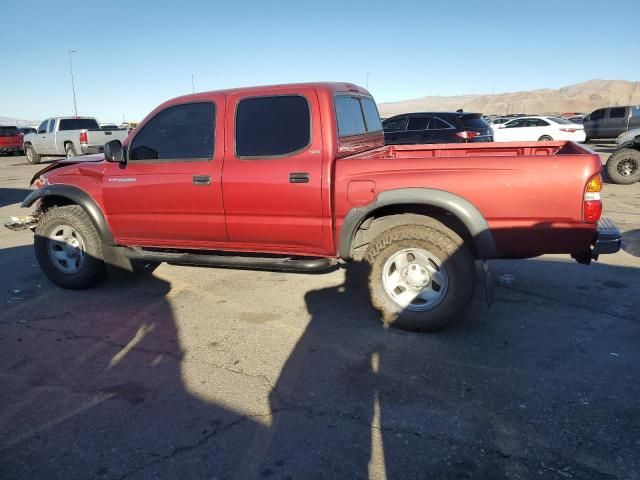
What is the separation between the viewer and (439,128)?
36.6 feet

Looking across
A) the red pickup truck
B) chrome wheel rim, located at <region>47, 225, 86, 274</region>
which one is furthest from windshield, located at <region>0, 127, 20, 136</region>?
chrome wheel rim, located at <region>47, 225, 86, 274</region>

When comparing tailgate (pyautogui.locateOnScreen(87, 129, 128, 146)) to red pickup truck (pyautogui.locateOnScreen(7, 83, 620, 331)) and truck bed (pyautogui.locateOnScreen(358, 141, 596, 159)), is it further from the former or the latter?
truck bed (pyautogui.locateOnScreen(358, 141, 596, 159))

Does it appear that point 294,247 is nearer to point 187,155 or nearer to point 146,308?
point 187,155

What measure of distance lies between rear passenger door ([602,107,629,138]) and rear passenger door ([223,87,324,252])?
23.1 meters

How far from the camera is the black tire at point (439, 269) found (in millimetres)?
3539

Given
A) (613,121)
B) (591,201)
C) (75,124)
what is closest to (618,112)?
(613,121)

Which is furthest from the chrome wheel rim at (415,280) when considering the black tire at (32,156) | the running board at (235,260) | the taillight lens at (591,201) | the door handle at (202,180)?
the black tire at (32,156)

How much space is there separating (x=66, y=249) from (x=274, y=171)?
8.29 ft

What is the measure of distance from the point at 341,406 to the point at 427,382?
0.62 m

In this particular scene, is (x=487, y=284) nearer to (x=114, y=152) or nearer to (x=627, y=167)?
(x=114, y=152)

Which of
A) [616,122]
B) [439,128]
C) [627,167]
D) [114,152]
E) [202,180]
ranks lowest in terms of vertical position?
[627,167]

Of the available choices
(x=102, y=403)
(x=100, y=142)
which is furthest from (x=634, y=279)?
(x=100, y=142)

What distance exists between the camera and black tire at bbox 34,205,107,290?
470 cm

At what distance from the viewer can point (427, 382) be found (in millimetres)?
3061
